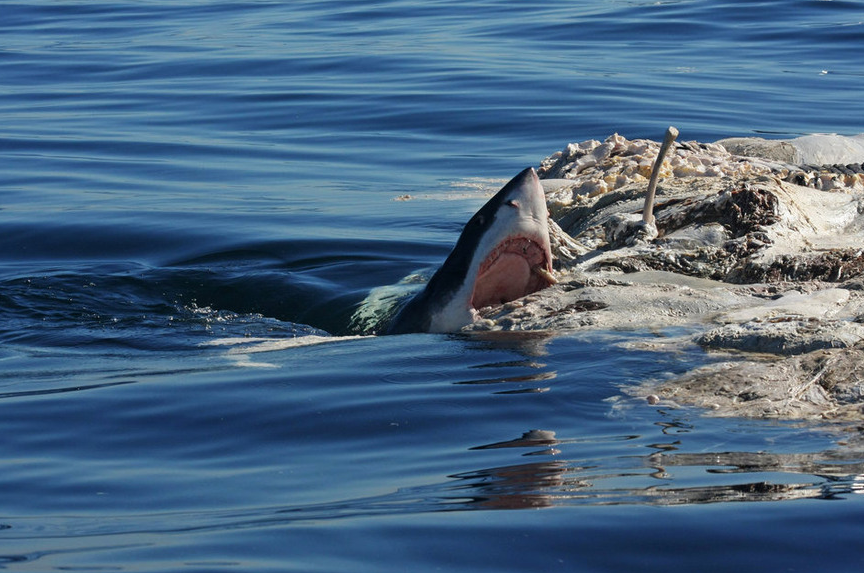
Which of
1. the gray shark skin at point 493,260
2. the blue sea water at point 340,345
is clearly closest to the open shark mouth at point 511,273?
the gray shark skin at point 493,260

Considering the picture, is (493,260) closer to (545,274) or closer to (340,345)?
(545,274)

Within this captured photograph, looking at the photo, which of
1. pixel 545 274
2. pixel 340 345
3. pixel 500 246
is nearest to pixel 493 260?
pixel 500 246

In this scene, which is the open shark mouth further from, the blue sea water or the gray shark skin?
the blue sea water

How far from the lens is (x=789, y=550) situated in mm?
2865

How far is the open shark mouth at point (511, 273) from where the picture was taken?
19.1 feet

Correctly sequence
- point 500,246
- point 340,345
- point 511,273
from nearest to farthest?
point 340,345, point 500,246, point 511,273

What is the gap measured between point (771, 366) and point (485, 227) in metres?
Result: 1.82

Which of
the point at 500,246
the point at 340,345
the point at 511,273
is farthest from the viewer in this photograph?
the point at 511,273

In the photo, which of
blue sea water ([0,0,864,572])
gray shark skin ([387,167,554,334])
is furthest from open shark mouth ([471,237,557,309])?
blue sea water ([0,0,864,572])

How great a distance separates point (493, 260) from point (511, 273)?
0.45 ft

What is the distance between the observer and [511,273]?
19.4 ft

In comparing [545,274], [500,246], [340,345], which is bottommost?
[340,345]

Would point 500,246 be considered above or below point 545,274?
above

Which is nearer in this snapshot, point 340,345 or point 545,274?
point 340,345
